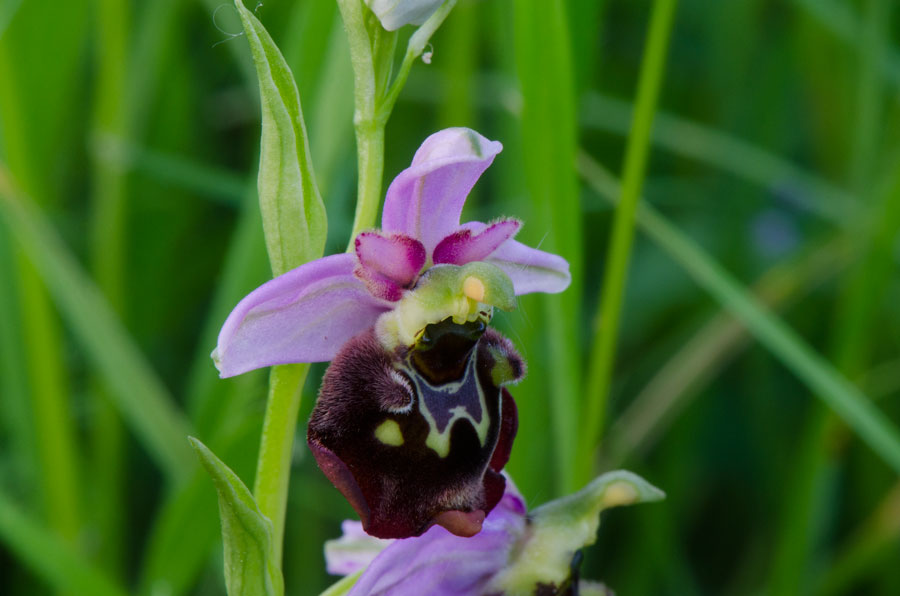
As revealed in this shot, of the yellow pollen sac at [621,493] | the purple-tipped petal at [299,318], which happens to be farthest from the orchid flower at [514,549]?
the purple-tipped petal at [299,318]

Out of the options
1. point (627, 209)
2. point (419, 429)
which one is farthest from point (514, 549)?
point (627, 209)

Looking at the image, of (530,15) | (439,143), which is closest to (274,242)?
(439,143)

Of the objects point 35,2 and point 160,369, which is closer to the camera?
point 35,2

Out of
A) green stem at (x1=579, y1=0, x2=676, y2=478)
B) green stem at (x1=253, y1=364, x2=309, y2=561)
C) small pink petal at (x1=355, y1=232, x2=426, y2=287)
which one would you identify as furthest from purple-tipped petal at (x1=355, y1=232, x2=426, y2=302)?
green stem at (x1=579, y1=0, x2=676, y2=478)

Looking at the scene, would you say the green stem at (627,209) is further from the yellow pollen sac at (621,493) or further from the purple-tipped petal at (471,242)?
the purple-tipped petal at (471,242)

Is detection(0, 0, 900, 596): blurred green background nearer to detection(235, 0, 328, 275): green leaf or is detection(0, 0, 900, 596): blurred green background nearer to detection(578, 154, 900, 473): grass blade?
detection(578, 154, 900, 473): grass blade

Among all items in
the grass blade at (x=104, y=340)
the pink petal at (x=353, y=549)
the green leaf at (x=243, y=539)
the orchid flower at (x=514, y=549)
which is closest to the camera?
the green leaf at (x=243, y=539)

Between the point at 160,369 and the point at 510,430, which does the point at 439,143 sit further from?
the point at 160,369
